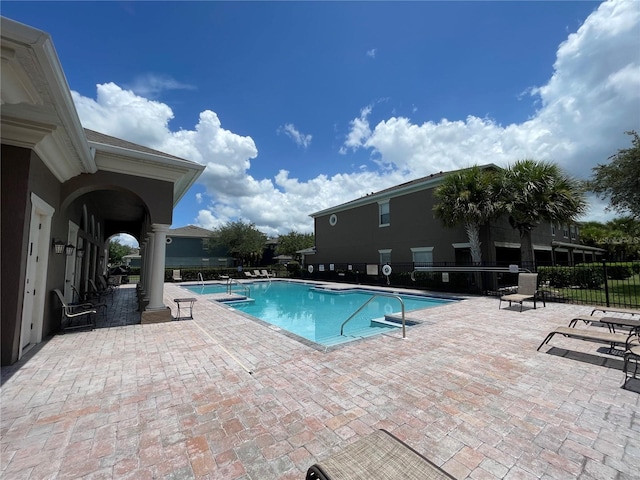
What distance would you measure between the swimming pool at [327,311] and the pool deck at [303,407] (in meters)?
2.76

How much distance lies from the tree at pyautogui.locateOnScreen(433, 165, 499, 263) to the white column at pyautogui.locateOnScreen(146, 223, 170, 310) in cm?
1303

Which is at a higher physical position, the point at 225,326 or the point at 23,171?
the point at 23,171

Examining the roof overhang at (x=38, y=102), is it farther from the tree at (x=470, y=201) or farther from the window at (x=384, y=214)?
the window at (x=384, y=214)

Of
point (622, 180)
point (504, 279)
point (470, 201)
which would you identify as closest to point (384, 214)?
point (470, 201)

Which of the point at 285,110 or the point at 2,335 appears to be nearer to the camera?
the point at 2,335

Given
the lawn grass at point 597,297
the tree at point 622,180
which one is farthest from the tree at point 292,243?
the tree at point 622,180

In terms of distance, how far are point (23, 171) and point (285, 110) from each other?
13.0m

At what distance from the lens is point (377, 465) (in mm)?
1517

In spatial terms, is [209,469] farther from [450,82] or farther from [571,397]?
[450,82]

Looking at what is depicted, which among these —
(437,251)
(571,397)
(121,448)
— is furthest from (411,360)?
(437,251)

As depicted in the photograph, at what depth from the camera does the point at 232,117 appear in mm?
13953

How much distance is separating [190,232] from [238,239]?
8.50m

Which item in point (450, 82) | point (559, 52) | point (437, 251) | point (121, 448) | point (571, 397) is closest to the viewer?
point (121, 448)

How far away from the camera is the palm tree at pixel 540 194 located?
1225 centimetres
